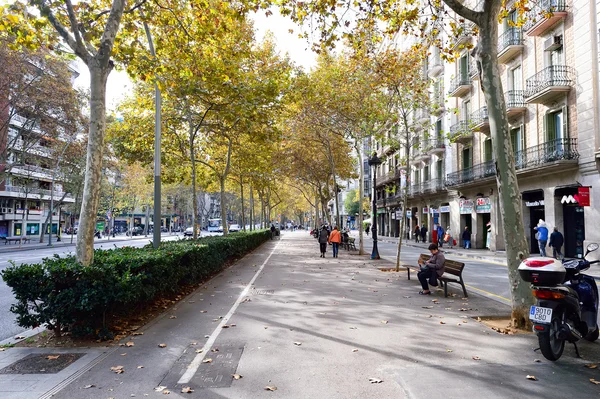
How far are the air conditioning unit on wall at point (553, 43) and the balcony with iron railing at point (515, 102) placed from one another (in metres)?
2.42

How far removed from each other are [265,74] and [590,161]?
14.1 meters

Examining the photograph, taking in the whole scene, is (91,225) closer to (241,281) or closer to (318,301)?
(318,301)

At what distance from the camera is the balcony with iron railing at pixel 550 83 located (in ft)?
59.4

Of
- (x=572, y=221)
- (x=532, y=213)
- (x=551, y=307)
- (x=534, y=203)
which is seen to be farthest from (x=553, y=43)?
(x=551, y=307)

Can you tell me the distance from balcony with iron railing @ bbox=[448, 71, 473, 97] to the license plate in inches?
968

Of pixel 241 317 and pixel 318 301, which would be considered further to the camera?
pixel 318 301

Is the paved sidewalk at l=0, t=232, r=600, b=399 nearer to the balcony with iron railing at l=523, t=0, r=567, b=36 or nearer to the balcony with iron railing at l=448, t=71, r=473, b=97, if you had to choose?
the balcony with iron railing at l=523, t=0, r=567, b=36

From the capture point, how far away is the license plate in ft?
14.8

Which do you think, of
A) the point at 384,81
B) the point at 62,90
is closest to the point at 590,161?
the point at 384,81

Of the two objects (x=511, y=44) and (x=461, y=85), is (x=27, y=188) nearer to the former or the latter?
(x=461, y=85)

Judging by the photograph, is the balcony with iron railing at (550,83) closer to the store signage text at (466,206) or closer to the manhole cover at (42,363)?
the store signage text at (466,206)

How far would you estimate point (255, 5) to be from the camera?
8281mm

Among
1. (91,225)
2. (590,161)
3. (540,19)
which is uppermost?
(540,19)

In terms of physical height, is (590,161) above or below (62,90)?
below
